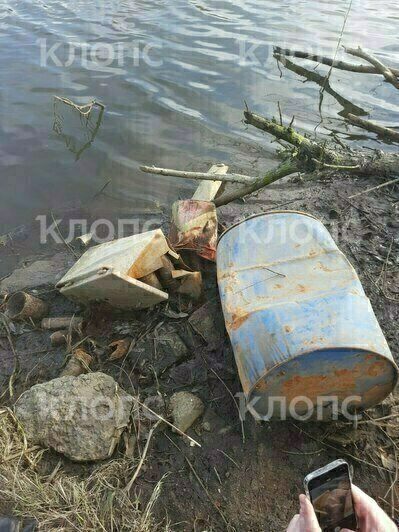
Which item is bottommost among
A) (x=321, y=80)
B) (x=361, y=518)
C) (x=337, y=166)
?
(x=361, y=518)

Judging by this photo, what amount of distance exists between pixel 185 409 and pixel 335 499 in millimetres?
1181

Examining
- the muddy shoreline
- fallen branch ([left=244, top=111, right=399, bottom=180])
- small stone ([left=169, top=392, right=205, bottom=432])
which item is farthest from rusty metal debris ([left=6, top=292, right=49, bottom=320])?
fallen branch ([left=244, top=111, right=399, bottom=180])

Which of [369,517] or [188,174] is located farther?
[188,174]

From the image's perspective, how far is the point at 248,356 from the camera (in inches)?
91.8

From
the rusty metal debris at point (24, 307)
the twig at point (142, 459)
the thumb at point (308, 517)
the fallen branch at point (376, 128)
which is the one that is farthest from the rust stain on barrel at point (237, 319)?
the fallen branch at point (376, 128)

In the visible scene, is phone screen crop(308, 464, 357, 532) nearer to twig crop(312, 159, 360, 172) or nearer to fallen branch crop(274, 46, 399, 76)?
twig crop(312, 159, 360, 172)

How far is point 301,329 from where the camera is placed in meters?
2.21

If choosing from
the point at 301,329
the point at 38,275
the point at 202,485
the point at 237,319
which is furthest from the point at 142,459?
the point at 38,275

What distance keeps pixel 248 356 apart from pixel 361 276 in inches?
68.7

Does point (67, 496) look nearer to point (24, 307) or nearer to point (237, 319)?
point (237, 319)

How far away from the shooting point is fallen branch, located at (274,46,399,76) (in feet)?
22.4

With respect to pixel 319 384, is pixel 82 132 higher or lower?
lower

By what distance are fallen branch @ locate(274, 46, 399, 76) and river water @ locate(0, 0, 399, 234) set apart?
0.98 ft

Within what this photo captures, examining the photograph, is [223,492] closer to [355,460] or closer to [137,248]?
[355,460]
